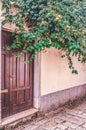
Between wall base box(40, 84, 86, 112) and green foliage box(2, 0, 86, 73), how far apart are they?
1.95m

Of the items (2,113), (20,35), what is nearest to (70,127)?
(2,113)

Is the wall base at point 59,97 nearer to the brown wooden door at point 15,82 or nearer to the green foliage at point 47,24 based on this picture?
the brown wooden door at point 15,82

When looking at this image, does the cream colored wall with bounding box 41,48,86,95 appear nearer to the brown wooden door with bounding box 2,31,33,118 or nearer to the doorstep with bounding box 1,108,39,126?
the brown wooden door with bounding box 2,31,33,118

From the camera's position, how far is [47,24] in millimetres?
3611

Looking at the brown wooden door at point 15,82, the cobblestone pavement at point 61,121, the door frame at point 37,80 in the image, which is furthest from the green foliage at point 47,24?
the cobblestone pavement at point 61,121

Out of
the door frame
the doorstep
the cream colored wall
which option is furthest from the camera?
the cream colored wall

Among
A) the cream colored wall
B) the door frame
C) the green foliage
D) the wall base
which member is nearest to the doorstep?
the door frame

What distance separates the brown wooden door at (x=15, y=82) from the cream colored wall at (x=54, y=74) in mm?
403

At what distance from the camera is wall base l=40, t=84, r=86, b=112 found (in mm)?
5193

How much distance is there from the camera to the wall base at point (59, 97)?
17.0ft

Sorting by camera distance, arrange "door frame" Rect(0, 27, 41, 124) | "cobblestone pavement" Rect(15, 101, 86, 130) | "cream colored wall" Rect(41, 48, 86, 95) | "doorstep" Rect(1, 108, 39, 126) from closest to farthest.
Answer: "doorstep" Rect(1, 108, 39, 126) → "cobblestone pavement" Rect(15, 101, 86, 130) → "door frame" Rect(0, 27, 41, 124) → "cream colored wall" Rect(41, 48, 86, 95)

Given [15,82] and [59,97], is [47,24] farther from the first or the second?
[59,97]

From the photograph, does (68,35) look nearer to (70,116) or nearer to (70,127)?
(70,127)

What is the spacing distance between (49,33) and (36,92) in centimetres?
189
